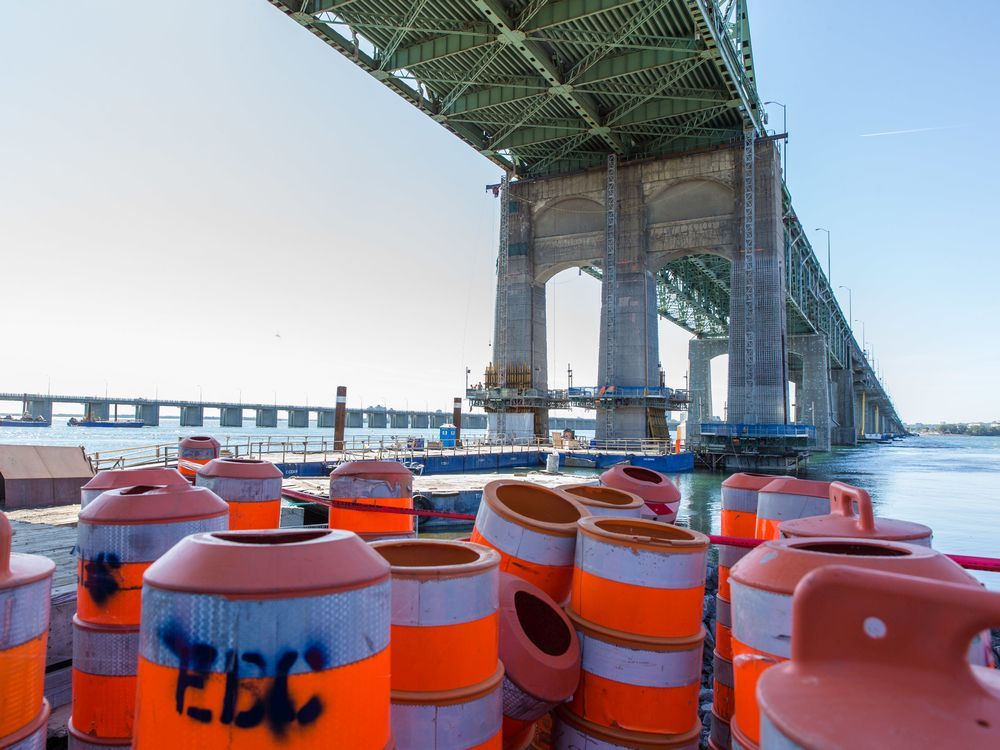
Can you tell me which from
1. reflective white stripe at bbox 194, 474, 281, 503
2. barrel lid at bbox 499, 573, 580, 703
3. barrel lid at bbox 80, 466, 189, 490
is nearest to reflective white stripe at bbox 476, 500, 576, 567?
barrel lid at bbox 499, 573, 580, 703

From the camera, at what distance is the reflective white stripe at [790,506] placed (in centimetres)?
558

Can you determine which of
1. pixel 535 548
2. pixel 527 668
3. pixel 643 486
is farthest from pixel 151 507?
pixel 643 486

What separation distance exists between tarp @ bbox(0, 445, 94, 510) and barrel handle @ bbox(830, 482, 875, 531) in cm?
1344

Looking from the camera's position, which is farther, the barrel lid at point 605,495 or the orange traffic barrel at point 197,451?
the orange traffic barrel at point 197,451

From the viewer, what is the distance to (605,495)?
21.9 feet

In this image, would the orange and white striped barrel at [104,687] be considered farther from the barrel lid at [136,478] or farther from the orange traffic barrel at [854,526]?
the orange traffic barrel at [854,526]

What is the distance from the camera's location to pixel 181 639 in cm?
212

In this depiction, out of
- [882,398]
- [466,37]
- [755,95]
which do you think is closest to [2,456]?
[466,37]

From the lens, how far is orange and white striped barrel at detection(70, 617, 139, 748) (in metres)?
3.58

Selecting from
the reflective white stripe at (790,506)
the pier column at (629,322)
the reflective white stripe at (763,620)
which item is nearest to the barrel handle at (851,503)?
the reflective white stripe at (763,620)

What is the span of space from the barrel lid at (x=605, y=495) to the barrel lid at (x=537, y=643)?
172 centimetres

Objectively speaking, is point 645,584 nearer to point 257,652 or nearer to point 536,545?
point 536,545

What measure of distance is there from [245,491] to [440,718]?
12.2 feet

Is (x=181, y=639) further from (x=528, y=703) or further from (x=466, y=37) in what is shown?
(x=466, y=37)
